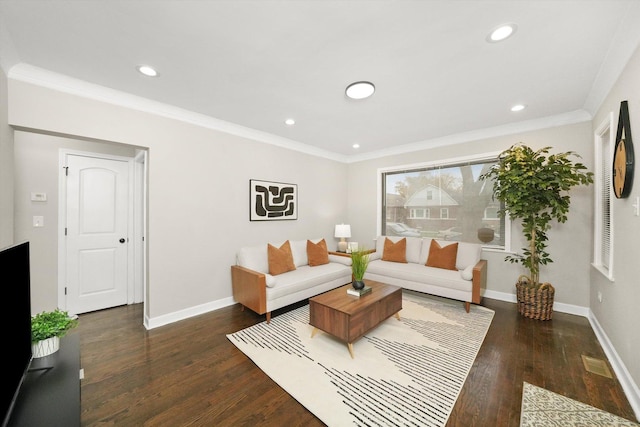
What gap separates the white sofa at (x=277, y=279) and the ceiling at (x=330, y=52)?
202 cm

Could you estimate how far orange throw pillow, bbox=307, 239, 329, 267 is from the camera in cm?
400

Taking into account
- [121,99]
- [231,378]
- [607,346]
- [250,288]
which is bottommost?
[231,378]

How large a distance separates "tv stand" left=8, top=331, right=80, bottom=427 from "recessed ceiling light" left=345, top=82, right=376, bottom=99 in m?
2.90

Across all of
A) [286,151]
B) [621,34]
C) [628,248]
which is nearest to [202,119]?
[286,151]

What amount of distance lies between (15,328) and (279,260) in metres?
2.58

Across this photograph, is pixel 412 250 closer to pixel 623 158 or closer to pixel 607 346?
pixel 607 346

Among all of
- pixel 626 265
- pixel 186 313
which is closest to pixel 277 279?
pixel 186 313

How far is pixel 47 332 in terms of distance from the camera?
4.38 feet

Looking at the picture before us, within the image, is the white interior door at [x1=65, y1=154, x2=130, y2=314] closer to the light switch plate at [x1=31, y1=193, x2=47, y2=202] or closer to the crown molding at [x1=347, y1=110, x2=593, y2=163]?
the light switch plate at [x1=31, y1=193, x2=47, y2=202]

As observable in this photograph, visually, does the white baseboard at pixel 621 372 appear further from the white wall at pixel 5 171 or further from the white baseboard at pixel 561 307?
the white wall at pixel 5 171

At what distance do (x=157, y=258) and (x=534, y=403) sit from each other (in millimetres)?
3691

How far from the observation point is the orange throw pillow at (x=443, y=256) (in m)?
3.69

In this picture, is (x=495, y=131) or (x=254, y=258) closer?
(x=254, y=258)

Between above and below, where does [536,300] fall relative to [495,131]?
below
